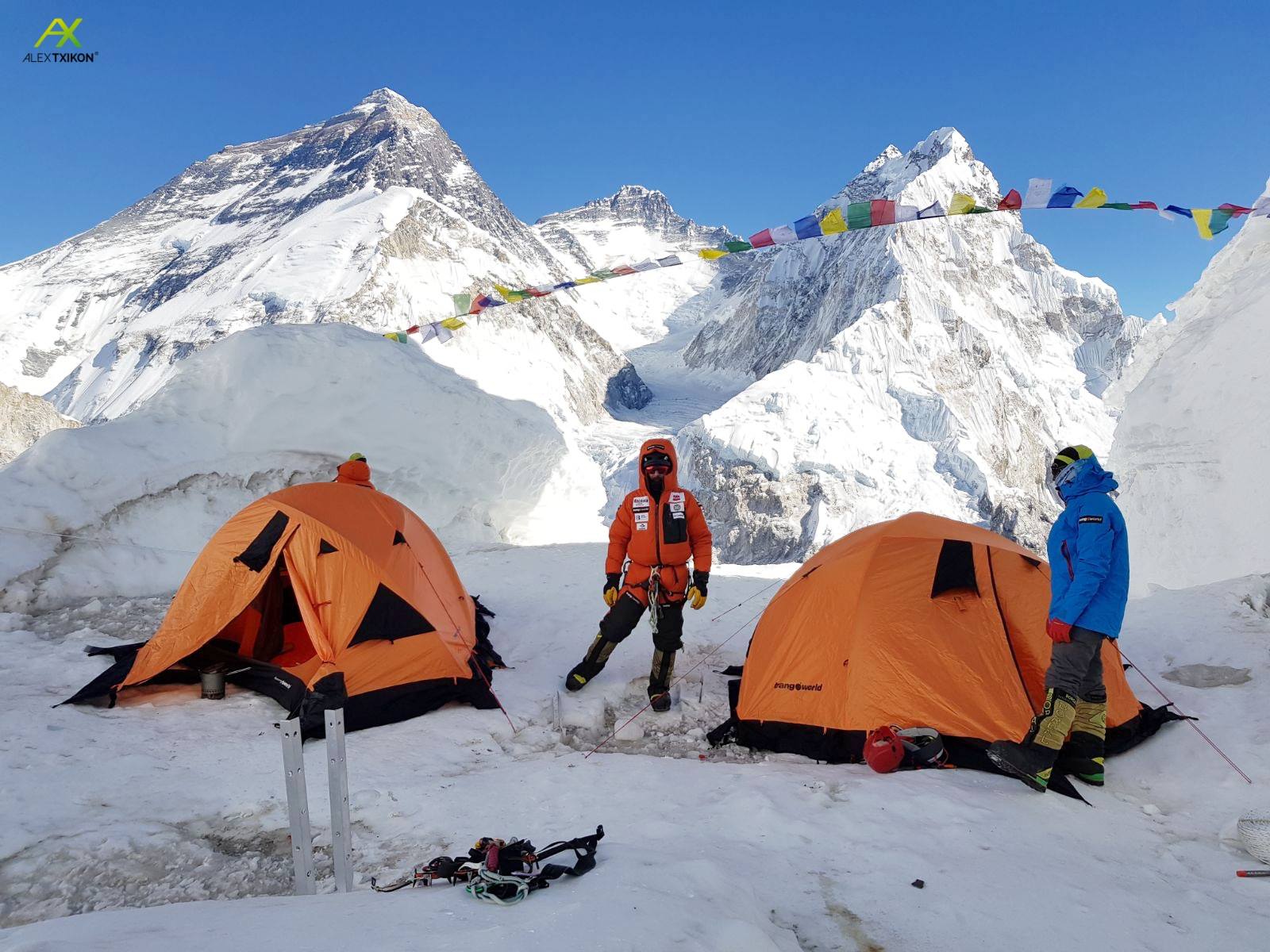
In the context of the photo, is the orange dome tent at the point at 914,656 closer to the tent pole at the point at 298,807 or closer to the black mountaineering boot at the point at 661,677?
the black mountaineering boot at the point at 661,677

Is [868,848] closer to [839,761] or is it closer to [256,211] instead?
[839,761]

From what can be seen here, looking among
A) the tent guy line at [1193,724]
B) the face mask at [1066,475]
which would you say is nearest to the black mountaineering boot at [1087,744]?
the tent guy line at [1193,724]

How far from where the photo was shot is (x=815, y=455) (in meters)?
51.9

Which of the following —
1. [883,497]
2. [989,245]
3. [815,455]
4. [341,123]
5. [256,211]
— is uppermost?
[341,123]

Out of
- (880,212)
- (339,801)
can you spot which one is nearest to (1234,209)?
(880,212)

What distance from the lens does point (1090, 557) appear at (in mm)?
3811

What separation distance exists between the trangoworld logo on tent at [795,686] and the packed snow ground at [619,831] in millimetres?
463

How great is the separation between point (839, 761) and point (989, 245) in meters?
98.4

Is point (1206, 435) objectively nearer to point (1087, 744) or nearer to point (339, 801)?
point (1087, 744)

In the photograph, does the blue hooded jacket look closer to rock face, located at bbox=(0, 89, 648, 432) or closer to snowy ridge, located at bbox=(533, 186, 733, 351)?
rock face, located at bbox=(0, 89, 648, 432)

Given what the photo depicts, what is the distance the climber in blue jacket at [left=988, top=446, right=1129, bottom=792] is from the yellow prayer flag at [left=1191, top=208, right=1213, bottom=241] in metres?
6.01

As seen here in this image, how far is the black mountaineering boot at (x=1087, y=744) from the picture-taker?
12.7 feet

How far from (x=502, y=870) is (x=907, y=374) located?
63681 mm

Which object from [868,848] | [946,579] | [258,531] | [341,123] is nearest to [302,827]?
[868,848]
